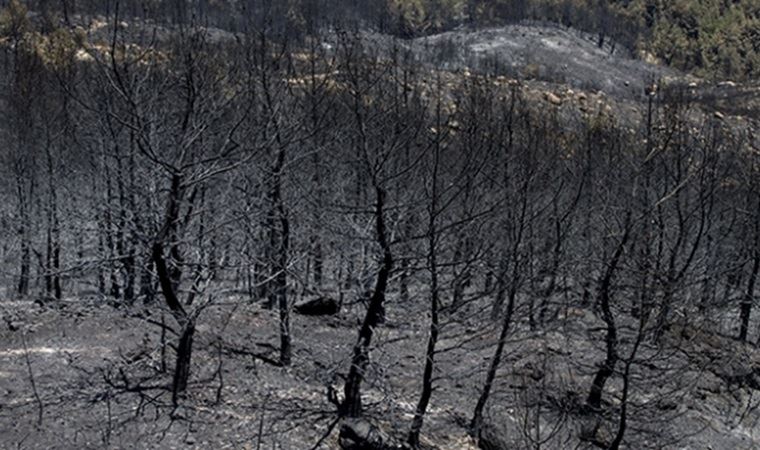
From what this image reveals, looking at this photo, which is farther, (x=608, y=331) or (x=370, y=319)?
(x=608, y=331)

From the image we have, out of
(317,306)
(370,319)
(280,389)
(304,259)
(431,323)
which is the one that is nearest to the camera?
(370,319)

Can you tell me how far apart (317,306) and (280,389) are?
6.99 m

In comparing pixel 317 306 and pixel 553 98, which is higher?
pixel 553 98

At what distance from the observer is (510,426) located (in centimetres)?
1441

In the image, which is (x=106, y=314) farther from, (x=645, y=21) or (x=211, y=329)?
(x=645, y=21)

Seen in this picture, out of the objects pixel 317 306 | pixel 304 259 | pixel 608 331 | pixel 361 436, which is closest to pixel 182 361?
pixel 361 436

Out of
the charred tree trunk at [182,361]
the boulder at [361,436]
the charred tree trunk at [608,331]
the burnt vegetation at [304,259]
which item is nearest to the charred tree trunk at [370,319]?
the burnt vegetation at [304,259]

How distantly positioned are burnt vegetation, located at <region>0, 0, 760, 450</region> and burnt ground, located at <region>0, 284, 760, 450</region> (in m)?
0.07

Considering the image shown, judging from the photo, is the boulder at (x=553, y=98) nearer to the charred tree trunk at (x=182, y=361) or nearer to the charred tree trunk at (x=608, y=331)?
the charred tree trunk at (x=608, y=331)

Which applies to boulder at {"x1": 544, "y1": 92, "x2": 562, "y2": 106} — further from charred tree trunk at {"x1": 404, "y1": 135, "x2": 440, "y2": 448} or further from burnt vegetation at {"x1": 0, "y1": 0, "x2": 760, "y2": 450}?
charred tree trunk at {"x1": 404, "y1": 135, "x2": 440, "y2": 448}

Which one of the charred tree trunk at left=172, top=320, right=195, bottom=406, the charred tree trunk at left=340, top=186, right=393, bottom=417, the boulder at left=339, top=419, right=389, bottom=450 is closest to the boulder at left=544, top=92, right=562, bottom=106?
the charred tree trunk at left=340, top=186, right=393, bottom=417

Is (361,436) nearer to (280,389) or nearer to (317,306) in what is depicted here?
(280,389)

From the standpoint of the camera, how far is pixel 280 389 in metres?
13.6

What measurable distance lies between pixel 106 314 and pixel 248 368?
5.17 metres
